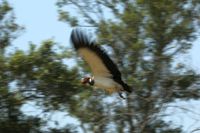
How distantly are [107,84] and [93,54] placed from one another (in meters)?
0.87

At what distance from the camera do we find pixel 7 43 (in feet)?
56.2

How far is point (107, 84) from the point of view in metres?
14.3

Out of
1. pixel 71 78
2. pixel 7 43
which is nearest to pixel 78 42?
pixel 71 78

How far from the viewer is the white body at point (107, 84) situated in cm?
1424

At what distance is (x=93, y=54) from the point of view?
13.6 meters

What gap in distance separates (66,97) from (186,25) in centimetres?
280

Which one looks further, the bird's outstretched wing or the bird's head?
the bird's head

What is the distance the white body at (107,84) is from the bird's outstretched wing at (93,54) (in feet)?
0.43

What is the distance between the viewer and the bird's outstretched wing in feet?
44.1

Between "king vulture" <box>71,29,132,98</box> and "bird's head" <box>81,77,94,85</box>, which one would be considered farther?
"bird's head" <box>81,77,94,85</box>

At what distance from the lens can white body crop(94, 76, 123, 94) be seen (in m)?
14.2

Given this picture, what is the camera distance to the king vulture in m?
13.5

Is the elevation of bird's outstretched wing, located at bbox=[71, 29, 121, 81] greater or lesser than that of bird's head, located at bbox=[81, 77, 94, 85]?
greater

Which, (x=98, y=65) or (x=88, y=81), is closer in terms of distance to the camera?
(x=98, y=65)
